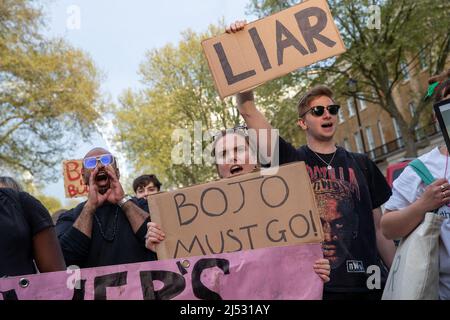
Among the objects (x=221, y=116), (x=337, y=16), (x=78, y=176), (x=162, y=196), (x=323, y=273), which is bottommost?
(x=323, y=273)

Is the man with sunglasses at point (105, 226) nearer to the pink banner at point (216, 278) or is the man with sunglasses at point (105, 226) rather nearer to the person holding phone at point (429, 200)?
the pink banner at point (216, 278)

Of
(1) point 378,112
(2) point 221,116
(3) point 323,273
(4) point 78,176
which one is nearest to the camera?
(3) point 323,273

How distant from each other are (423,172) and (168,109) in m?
26.4

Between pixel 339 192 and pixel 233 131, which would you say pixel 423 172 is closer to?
pixel 339 192

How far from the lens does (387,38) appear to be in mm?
21219

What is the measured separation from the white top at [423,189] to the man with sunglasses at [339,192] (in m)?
0.37

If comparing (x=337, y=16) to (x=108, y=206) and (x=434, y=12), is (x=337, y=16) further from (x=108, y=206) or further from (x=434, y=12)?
(x=108, y=206)

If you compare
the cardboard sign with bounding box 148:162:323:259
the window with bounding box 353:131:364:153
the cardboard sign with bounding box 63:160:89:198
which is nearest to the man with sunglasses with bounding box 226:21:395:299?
the cardboard sign with bounding box 148:162:323:259

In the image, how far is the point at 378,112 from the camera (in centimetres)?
4319

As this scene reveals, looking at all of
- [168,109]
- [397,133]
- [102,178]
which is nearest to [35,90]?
[168,109]

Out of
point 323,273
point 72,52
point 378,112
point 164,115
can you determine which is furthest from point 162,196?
point 378,112

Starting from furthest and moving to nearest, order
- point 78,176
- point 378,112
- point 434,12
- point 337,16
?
point 378,112 → point 337,16 → point 434,12 → point 78,176

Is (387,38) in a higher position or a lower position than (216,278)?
higher

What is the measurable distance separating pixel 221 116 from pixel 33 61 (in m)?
9.06
